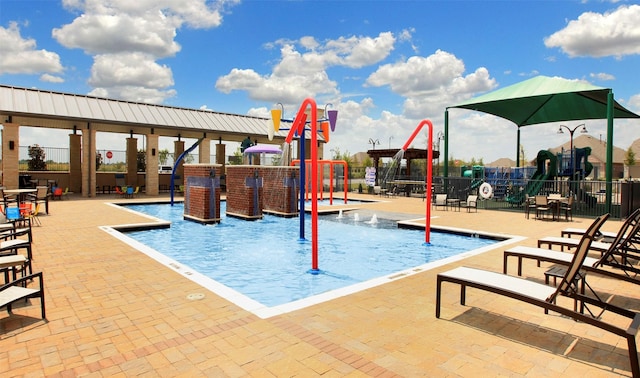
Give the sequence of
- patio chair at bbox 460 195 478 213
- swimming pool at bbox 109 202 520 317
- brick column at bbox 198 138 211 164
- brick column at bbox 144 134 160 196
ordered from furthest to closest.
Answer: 1. brick column at bbox 198 138 211 164
2. brick column at bbox 144 134 160 196
3. patio chair at bbox 460 195 478 213
4. swimming pool at bbox 109 202 520 317

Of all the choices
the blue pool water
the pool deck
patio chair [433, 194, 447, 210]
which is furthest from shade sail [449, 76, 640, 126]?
the pool deck

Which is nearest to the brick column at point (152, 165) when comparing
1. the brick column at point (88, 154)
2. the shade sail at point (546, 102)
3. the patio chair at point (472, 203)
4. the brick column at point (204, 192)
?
the brick column at point (88, 154)

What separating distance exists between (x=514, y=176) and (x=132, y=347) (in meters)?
25.7

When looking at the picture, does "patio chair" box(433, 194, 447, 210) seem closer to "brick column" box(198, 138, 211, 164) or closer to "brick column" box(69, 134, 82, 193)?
"brick column" box(198, 138, 211, 164)

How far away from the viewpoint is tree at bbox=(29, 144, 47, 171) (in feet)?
80.6

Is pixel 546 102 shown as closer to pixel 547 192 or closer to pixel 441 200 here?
pixel 547 192

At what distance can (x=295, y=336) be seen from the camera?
13.5 feet

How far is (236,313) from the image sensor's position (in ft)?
15.5

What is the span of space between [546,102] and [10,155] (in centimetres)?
2963

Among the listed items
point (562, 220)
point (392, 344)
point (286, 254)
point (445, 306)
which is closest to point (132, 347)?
point (392, 344)

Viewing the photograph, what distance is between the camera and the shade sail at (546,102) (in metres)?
17.8

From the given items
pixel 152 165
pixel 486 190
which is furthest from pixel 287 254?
pixel 152 165

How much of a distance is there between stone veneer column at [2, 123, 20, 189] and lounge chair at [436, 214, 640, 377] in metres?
21.6

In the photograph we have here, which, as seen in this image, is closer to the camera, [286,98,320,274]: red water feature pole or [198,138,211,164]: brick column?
[286,98,320,274]: red water feature pole
